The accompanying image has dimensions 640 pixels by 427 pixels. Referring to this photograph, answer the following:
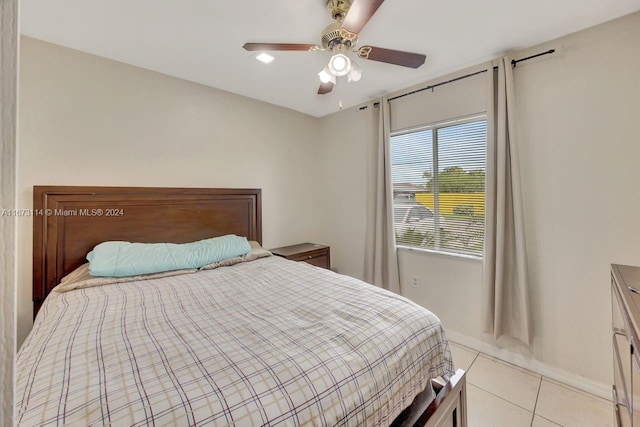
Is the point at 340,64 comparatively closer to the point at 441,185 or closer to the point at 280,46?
the point at 280,46

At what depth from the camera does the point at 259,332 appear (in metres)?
1.12

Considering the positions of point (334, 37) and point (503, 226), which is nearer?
point (334, 37)

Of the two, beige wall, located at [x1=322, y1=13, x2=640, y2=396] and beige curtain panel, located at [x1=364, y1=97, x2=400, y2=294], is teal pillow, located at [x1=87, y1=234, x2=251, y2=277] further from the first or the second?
beige wall, located at [x1=322, y1=13, x2=640, y2=396]

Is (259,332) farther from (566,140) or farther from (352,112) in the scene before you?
(352,112)

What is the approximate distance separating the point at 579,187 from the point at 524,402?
4.92ft

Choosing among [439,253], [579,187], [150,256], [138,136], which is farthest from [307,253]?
[579,187]

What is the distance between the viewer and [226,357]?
932 millimetres

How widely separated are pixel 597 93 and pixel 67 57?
3.76m

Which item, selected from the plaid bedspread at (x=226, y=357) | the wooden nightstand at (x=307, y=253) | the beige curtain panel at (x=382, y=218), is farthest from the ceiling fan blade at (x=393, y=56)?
the wooden nightstand at (x=307, y=253)

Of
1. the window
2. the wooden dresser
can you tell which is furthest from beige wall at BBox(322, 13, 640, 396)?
the wooden dresser

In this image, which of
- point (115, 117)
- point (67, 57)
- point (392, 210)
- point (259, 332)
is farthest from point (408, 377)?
point (67, 57)

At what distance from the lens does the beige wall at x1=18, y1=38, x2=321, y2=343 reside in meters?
1.85

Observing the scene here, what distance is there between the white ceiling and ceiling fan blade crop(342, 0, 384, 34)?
12.4 inches

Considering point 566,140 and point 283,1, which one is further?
point 566,140
